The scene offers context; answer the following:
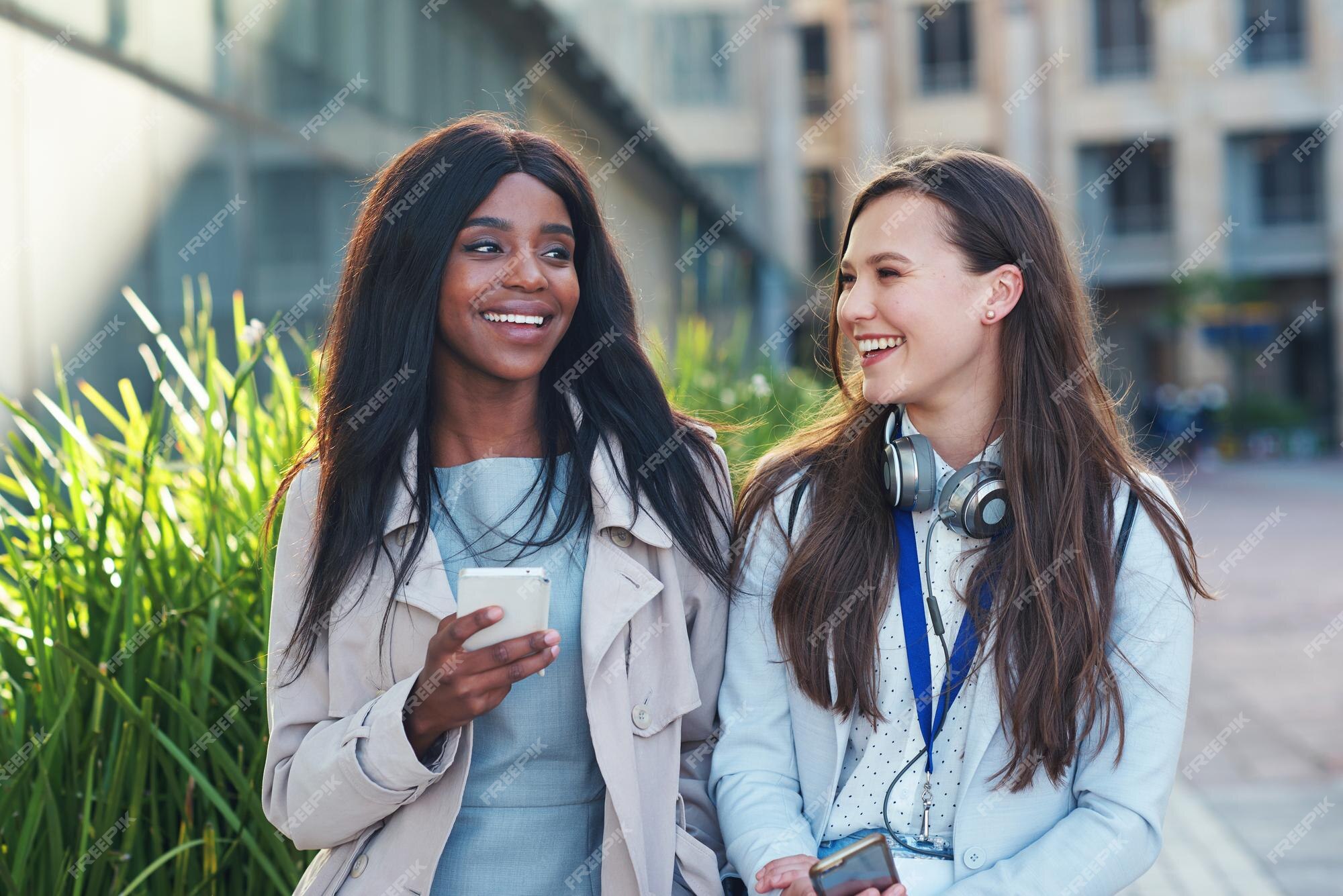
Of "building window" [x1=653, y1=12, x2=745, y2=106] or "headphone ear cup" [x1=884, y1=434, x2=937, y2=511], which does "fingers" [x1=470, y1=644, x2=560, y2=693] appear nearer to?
"headphone ear cup" [x1=884, y1=434, x2=937, y2=511]

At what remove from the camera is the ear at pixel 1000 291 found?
2.33m

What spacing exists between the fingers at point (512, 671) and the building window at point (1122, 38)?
129ft

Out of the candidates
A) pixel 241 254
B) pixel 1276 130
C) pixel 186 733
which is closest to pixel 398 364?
pixel 186 733

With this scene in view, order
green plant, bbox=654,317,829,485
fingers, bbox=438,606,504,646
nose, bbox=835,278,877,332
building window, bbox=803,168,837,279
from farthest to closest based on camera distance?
building window, bbox=803,168,837,279 < green plant, bbox=654,317,829,485 < nose, bbox=835,278,877,332 < fingers, bbox=438,606,504,646

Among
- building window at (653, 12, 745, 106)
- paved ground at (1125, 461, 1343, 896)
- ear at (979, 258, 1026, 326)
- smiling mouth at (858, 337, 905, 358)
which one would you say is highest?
building window at (653, 12, 745, 106)

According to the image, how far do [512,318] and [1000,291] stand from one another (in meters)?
0.85

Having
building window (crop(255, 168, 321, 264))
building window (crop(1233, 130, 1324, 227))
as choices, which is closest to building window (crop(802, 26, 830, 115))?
building window (crop(1233, 130, 1324, 227))

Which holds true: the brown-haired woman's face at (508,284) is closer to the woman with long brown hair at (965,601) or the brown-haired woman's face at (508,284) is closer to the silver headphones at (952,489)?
the woman with long brown hair at (965,601)

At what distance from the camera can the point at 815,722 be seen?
2.30m

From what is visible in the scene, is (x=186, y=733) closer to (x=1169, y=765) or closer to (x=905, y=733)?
(x=905, y=733)

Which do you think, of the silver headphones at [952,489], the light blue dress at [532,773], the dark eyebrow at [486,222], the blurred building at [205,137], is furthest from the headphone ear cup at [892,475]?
the blurred building at [205,137]

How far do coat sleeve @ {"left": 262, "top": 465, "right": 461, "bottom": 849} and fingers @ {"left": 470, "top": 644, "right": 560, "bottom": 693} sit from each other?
0.17m

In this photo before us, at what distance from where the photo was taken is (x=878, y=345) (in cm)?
234

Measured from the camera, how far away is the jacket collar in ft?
7.39
